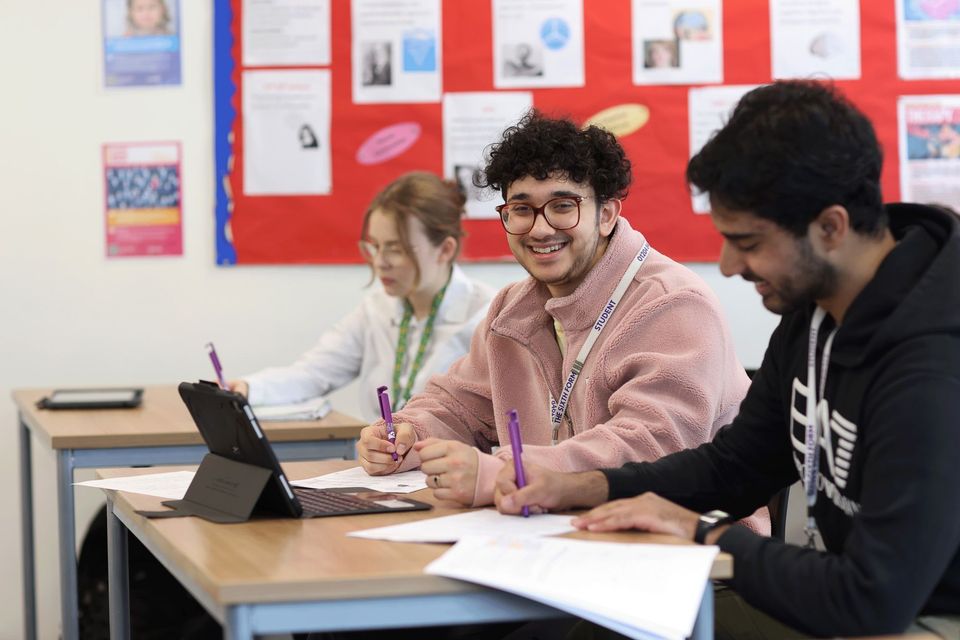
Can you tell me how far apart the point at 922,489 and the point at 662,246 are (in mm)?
2777

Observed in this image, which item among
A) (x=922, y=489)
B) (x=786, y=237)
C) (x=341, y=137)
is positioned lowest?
(x=922, y=489)

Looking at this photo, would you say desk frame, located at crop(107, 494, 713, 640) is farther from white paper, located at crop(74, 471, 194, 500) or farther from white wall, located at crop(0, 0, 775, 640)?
white wall, located at crop(0, 0, 775, 640)

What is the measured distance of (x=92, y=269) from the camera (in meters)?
3.86

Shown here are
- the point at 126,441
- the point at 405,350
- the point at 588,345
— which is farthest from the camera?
the point at 405,350

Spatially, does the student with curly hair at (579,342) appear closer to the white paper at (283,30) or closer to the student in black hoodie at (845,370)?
the student in black hoodie at (845,370)

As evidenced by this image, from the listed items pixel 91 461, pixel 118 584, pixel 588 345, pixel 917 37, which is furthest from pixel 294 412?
pixel 917 37

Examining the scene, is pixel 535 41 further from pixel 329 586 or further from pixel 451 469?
pixel 329 586

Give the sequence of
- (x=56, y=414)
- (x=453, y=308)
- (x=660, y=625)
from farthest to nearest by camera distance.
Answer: (x=453, y=308) → (x=56, y=414) → (x=660, y=625)

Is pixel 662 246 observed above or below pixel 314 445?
above

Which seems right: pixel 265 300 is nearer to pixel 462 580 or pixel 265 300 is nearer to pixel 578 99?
pixel 578 99

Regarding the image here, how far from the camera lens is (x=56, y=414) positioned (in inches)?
123

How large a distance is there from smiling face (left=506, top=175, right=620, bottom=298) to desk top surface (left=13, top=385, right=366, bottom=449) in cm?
89

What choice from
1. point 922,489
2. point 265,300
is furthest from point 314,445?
point 922,489

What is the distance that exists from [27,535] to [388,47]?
1.89 m
